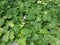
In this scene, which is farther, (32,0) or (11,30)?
(32,0)

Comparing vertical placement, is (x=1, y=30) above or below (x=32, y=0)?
below

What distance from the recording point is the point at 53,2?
10.8 feet

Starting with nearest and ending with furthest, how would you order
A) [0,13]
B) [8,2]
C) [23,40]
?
1. [23,40]
2. [0,13]
3. [8,2]

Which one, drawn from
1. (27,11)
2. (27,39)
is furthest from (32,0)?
(27,39)

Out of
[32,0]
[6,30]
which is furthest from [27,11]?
[6,30]

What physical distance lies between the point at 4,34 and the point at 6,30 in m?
0.08

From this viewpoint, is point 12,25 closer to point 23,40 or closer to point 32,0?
point 23,40

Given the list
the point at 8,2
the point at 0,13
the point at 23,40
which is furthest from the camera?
the point at 8,2

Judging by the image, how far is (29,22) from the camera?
2945 mm

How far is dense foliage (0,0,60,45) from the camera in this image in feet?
8.86

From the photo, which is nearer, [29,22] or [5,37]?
[5,37]

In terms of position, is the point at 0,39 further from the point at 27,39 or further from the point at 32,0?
the point at 32,0

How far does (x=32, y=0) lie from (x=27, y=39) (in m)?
0.88

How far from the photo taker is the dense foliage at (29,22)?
270 cm
